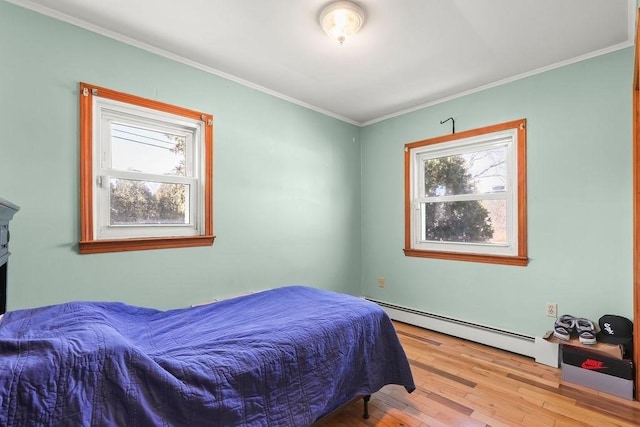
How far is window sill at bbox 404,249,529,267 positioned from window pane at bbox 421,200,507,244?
6.4 inches

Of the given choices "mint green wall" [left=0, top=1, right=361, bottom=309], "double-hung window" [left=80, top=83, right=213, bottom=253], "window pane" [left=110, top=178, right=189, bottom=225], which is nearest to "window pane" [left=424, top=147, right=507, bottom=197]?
"mint green wall" [left=0, top=1, right=361, bottom=309]

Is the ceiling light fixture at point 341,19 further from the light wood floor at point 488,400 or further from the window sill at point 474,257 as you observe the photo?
the light wood floor at point 488,400

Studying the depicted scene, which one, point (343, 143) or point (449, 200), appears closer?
point (449, 200)

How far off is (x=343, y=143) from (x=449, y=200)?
141cm

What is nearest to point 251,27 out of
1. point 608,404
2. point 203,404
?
point 203,404

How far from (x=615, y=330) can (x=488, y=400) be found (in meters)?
1.07

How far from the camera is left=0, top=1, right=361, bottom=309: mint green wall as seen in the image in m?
1.78

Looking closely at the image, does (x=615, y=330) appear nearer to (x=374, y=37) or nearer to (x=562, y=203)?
(x=562, y=203)

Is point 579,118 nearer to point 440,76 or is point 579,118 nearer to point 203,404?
point 440,76

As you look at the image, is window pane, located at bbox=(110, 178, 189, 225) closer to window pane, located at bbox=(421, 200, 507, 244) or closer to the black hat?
window pane, located at bbox=(421, 200, 507, 244)

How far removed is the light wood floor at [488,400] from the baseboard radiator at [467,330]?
114 millimetres

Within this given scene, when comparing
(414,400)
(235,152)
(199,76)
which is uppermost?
(199,76)

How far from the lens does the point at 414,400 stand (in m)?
1.99

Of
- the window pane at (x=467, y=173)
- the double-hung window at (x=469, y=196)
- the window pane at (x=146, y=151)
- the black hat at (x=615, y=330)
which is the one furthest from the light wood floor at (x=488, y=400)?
the window pane at (x=146, y=151)
